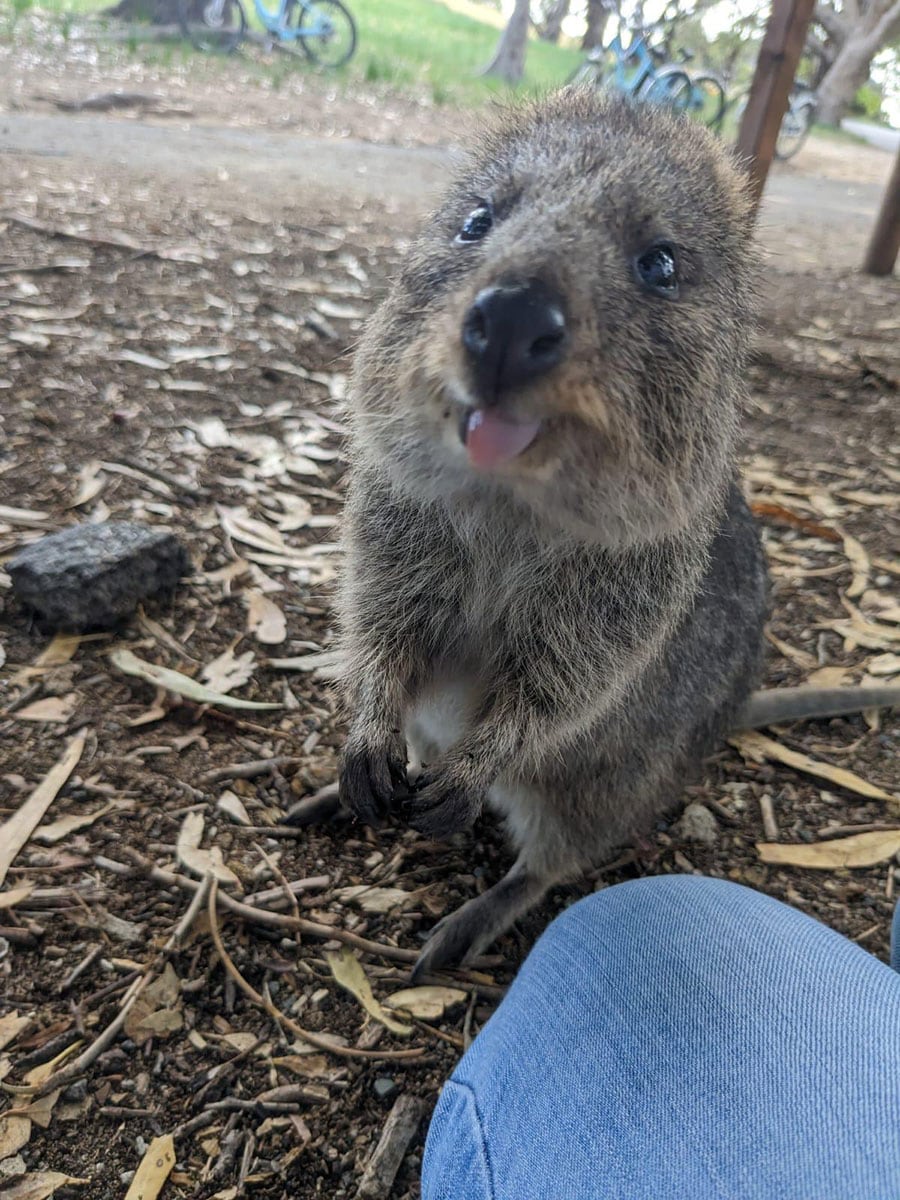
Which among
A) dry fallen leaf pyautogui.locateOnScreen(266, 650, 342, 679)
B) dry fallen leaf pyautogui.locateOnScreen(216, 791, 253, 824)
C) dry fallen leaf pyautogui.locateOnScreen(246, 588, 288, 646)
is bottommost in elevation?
dry fallen leaf pyautogui.locateOnScreen(216, 791, 253, 824)

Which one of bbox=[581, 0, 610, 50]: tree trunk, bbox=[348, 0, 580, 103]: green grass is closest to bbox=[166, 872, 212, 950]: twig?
bbox=[348, 0, 580, 103]: green grass

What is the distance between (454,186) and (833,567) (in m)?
2.44

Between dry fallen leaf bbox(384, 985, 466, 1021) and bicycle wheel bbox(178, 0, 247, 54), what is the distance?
1555 centimetres

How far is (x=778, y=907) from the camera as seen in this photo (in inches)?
74.5

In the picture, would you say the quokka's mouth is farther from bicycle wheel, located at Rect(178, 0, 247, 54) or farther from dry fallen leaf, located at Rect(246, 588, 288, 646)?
bicycle wheel, located at Rect(178, 0, 247, 54)

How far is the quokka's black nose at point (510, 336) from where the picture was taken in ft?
4.92

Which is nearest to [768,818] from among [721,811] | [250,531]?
[721,811]

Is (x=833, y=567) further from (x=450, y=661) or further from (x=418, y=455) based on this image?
(x=418, y=455)

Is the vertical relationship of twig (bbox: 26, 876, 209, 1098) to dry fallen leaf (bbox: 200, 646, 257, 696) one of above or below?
below

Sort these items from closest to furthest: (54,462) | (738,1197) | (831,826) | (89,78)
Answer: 1. (738,1197)
2. (831,826)
3. (54,462)
4. (89,78)

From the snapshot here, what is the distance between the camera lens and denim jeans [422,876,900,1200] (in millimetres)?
1372

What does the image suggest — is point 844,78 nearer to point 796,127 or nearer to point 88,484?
point 796,127

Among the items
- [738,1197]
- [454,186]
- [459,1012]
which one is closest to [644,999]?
[738,1197]

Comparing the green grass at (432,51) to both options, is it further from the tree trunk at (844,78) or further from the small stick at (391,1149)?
the small stick at (391,1149)
